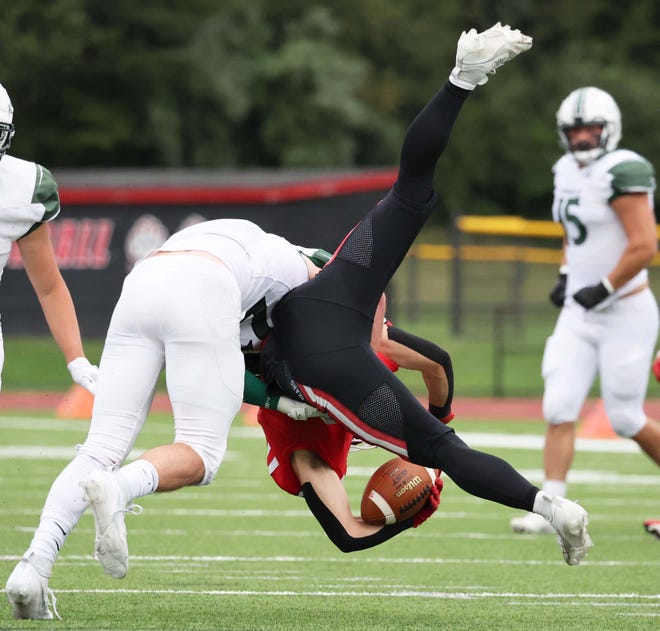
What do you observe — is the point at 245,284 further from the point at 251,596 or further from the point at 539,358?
the point at 539,358

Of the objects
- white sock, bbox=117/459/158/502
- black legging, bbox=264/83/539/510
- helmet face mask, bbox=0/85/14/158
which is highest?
helmet face mask, bbox=0/85/14/158

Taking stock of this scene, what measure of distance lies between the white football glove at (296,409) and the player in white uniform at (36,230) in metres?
0.59

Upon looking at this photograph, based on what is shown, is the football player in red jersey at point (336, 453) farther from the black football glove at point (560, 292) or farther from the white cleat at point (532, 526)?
the black football glove at point (560, 292)

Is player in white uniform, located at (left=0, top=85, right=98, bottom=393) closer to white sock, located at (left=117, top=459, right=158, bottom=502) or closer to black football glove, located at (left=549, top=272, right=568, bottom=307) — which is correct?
white sock, located at (left=117, top=459, right=158, bottom=502)

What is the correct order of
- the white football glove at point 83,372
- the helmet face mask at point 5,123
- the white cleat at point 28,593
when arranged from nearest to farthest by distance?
the white cleat at point 28,593
the helmet face mask at point 5,123
the white football glove at point 83,372

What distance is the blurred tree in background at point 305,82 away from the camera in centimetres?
3494

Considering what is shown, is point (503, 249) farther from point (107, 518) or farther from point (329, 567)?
point (107, 518)

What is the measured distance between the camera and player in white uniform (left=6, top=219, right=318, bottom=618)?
4176mm

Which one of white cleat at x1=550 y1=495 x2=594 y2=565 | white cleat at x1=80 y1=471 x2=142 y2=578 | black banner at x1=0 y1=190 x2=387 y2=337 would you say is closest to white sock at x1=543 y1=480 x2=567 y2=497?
white cleat at x1=550 y1=495 x2=594 y2=565

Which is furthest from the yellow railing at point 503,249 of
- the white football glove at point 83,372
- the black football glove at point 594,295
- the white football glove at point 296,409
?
the white football glove at point 296,409

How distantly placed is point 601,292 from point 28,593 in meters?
3.45

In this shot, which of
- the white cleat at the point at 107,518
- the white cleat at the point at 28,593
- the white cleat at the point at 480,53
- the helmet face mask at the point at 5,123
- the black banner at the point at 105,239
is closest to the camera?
the white cleat at the point at 107,518

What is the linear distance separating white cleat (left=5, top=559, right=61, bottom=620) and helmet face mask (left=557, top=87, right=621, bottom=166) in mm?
3666

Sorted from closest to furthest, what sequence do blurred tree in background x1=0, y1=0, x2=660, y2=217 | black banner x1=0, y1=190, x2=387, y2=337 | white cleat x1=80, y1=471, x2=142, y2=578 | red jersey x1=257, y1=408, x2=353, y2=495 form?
white cleat x1=80, y1=471, x2=142, y2=578
red jersey x1=257, y1=408, x2=353, y2=495
black banner x1=0, y1=190, x2=387, y2=337
blurred tree in background x1=0, y1=0, x2=660, y2=217
